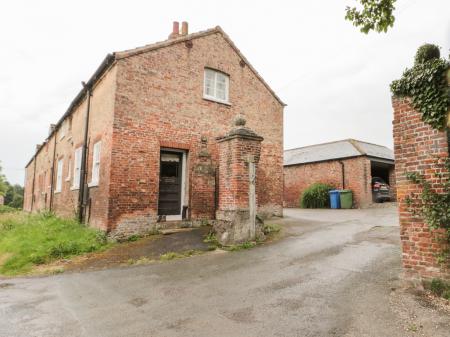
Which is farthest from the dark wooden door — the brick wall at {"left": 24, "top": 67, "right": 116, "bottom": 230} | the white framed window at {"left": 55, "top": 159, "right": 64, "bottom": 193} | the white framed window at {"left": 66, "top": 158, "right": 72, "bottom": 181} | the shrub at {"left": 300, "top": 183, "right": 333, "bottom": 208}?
the shrub at {"left": 300, "top": 183, "right": 333, "bottom": 208}

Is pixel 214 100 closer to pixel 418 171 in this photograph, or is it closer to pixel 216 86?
pixel 216 86

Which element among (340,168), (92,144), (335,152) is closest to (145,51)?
(92,144)

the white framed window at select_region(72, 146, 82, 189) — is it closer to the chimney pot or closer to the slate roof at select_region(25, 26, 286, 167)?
the slate roof at select_region(25, 26, 286, 167)

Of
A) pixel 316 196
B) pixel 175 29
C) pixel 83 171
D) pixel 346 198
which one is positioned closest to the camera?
pixel 83 171

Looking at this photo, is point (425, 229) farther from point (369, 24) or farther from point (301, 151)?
point (301, 151)

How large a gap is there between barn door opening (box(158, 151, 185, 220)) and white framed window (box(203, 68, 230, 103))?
9.10 feet

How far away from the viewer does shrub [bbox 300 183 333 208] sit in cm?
2103

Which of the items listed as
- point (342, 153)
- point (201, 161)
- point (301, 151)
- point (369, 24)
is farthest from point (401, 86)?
point (301, 151)

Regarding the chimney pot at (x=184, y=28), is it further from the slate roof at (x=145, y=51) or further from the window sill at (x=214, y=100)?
the window sill at (x=214, y=100)

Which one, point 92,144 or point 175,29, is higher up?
point 175,29

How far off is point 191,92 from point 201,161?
2636 mm

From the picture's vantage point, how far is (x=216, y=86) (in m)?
12.5

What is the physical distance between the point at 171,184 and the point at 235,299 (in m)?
7.02

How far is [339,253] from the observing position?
6762 mm
